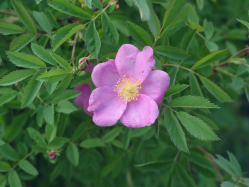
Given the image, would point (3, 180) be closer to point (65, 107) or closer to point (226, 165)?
point (65, 107)

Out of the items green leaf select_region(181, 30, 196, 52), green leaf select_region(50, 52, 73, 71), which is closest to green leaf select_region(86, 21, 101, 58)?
green leaf select_region(50, 52, 73, 71)

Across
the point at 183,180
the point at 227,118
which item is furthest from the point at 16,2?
the point at 227,118

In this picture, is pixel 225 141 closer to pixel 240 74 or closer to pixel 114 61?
pixel 240 74

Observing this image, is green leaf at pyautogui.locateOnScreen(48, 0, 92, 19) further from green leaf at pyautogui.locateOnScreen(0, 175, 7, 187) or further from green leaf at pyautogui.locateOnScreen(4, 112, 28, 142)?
green leaf at pyautogui.locateOnScreen(0, 175, 7, 187)

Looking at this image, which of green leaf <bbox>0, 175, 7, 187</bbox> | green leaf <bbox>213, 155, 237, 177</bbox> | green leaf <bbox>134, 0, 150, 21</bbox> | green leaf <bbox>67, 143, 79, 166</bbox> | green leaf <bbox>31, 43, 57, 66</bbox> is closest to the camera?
green leaf <bbox>134, 0, 150, 21</bbox>

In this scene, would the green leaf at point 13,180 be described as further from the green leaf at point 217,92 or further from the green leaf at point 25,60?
the green leaf at point 217,92

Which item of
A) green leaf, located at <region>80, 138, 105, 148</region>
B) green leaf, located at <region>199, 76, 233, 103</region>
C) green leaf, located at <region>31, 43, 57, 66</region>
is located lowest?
green leaf, located at <region>80, 138, 105, 148</region>
